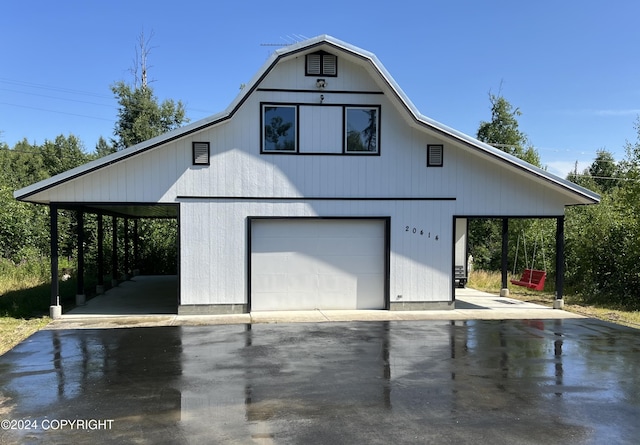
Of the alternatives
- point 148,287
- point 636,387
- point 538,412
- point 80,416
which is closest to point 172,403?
point 80,416

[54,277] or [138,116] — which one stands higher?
[138,116]

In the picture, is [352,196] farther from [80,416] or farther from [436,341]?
[80,416]

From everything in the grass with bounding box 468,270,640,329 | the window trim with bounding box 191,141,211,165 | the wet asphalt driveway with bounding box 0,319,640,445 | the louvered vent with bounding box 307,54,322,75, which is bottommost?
the grass with bounding box 468,270,640,329

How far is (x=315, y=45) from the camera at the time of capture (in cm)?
1123

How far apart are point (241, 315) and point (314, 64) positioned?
6105 millimetres

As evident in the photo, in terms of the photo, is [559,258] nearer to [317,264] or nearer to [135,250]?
[317,264]

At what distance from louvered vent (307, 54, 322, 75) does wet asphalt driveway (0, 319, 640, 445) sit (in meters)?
6.00

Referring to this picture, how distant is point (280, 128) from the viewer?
1166 cm

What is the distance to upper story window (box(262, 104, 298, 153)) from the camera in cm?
1159

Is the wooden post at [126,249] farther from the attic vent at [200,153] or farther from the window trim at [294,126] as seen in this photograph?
the window trim at [294,126]

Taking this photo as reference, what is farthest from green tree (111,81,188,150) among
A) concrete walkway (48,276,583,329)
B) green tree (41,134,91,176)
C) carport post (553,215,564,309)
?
carport post (553,215,564,309)

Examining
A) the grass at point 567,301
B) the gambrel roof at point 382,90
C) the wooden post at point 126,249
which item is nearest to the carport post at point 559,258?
the grass at point 567,301

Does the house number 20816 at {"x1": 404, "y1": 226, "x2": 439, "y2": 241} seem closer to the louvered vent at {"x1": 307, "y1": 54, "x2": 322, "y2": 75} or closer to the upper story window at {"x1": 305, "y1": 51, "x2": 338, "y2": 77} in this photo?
the upper story window at {"x1": 305, "y1": 51, "x2": 338, "y2": 77}

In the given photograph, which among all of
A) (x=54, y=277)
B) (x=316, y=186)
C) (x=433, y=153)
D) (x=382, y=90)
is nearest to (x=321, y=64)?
(x=382, y=90)
